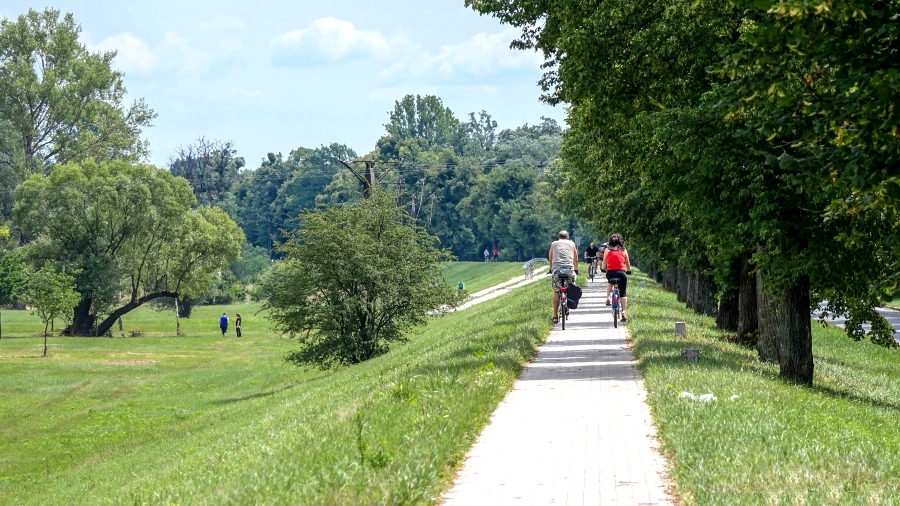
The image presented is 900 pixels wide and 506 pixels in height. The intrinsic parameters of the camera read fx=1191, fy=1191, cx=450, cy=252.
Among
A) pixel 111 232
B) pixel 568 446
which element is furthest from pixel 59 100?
pixel 568 446

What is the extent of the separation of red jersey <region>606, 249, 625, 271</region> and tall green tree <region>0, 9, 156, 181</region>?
65946 mm

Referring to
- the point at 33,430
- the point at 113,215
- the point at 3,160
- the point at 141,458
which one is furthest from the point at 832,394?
the point at 3,160

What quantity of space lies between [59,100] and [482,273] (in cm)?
4762

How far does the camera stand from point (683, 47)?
18.1m

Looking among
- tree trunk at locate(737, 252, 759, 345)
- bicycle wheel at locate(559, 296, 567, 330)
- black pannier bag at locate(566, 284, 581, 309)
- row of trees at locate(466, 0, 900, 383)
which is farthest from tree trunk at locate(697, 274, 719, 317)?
row of trees at locate(466, 0, 900, 383)

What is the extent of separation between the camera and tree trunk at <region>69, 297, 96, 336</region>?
68562 millimetres

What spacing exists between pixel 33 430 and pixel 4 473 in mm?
6416

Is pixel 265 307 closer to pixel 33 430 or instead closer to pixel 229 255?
pixel 33 430

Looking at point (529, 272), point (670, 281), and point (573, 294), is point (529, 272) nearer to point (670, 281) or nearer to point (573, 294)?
point (670, 281)

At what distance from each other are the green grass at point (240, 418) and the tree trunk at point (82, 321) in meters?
4.95

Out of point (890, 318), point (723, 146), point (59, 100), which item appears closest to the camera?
point (723, 146)

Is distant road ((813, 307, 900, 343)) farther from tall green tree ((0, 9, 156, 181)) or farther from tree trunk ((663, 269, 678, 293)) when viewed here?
tall green tree ((0, 9, 156, 181))

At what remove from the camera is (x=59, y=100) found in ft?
268

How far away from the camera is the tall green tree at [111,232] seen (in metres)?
67.9
